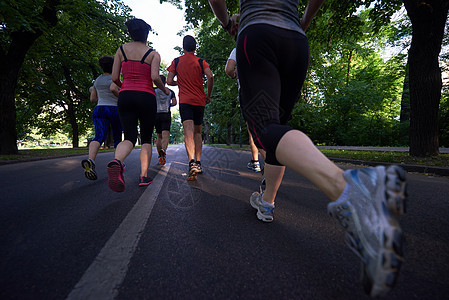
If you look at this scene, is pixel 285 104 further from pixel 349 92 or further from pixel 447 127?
pixel 349 92

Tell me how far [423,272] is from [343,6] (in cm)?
841

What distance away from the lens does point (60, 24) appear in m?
10.8

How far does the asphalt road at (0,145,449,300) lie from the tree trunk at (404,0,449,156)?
4805 mm

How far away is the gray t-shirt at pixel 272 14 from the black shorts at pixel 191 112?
7.57ft

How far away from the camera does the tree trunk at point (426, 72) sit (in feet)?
18.1

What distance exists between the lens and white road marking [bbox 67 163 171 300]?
87 centimetres

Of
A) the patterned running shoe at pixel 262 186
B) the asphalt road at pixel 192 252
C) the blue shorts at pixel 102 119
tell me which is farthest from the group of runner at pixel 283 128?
the blue shorts at pixel 102 119

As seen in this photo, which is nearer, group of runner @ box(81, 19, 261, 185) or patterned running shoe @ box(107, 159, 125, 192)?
patterned running shoe @ box(107, 159, 125, 192)

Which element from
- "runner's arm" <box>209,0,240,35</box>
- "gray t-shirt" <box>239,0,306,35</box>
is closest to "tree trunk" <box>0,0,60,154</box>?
"runner's arm" <box>209,0,240,35</box>

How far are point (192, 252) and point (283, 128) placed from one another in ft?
2.99

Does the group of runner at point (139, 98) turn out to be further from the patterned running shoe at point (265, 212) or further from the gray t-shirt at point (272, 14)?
the patterned running shoe at point (265, 212)

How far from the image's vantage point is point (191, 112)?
372cm

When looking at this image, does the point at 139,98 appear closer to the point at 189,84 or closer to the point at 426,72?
the point at 189,84

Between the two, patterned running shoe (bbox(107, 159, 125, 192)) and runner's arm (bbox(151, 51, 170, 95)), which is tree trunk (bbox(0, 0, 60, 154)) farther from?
patterned running shoe (bbox(107, 159, 125, 192))
